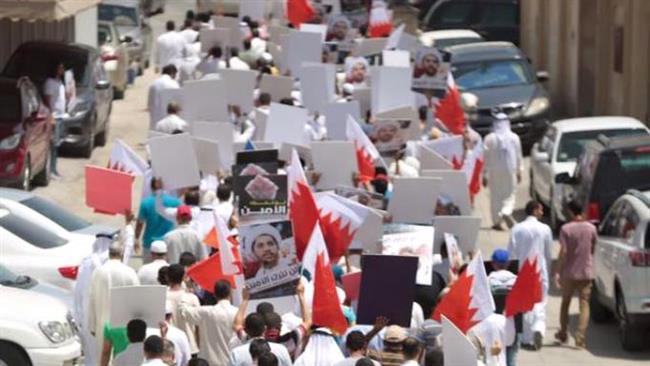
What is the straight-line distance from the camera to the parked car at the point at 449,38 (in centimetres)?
3838

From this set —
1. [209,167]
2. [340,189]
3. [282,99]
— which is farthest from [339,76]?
[340,189]

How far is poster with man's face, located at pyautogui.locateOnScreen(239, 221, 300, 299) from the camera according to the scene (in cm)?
1530

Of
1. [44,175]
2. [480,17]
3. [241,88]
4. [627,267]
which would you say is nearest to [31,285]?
[627,267]

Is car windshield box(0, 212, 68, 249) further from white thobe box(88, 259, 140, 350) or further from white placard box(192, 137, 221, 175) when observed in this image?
white thobe box(88, 259, 140, 350)

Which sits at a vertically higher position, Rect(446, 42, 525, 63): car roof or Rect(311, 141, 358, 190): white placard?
Rect(311, 141, 358, 190): white placard

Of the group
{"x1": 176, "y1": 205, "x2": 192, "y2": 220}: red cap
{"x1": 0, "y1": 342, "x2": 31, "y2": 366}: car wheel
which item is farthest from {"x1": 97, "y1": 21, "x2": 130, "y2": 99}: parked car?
{"x1": 0, "y1": 342, "x2": 31, "y2": 366}: car wheel

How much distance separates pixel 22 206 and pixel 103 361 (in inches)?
200

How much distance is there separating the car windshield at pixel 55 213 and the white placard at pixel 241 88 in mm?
5602

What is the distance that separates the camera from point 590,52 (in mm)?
37031

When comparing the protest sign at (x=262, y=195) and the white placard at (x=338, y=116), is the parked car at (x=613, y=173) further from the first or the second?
the protest sign at (x=262, y=195)

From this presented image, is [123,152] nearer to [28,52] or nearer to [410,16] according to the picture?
[28,52]

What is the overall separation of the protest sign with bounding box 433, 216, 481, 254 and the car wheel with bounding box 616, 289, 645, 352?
219 centimetres

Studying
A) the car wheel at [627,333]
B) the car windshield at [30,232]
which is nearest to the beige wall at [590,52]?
the car wheel at [627,333]

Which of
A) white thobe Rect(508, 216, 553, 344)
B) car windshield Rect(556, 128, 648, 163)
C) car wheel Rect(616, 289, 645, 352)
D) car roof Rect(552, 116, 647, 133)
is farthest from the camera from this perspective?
car roof Rect(552, 116, 647, 133)
